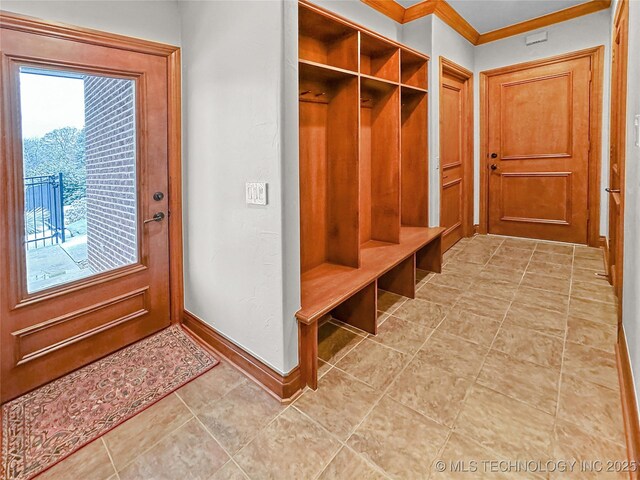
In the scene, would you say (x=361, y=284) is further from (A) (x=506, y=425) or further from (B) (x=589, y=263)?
(B) (x=589, y=263)

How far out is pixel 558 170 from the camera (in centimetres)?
434

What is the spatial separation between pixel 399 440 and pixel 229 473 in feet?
2.40

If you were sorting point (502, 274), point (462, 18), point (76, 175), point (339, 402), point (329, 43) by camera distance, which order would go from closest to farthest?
point (339, 402) < point (76, 175) < point (329, 43) < point (502, 274) < point (462, 18)

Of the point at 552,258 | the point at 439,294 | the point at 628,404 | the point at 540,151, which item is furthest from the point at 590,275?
the point at 628,404

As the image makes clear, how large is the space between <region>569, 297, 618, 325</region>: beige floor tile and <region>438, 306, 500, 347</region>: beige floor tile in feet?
2.23

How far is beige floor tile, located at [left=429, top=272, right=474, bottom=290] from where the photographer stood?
10.7ft

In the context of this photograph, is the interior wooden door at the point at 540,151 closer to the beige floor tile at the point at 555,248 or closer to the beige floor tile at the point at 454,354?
the beige floor tile at the point at 555,248

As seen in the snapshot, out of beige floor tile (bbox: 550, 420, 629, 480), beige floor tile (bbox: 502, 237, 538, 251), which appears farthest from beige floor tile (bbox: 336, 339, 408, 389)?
beige floor tile (bbox: 502, 237, 538, 251)

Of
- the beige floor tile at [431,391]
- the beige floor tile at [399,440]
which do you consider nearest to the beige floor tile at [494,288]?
the beige floor tile at [431,391]

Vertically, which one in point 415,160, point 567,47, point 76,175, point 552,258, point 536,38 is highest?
point 536,38

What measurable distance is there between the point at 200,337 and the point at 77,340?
701mm

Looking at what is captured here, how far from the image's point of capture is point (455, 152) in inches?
172

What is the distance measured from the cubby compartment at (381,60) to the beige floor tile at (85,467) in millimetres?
3079

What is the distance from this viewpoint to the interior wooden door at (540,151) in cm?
416
